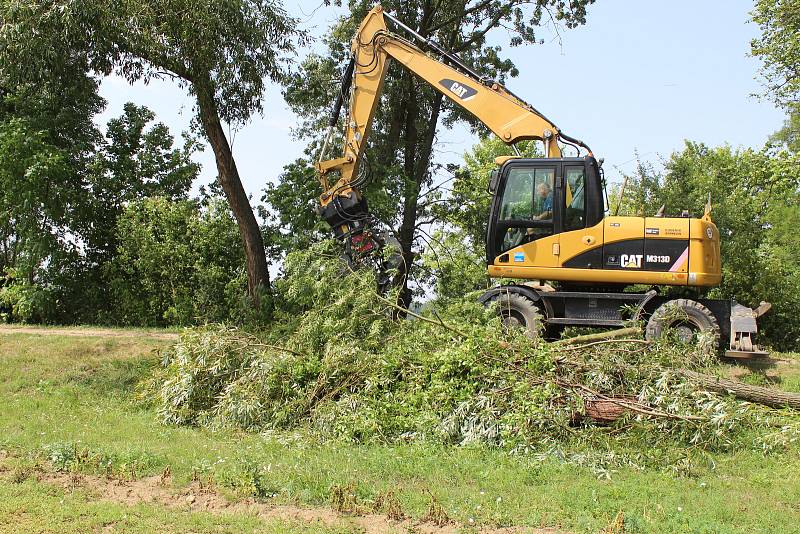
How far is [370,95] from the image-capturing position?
1398cm

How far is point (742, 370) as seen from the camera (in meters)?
11.3

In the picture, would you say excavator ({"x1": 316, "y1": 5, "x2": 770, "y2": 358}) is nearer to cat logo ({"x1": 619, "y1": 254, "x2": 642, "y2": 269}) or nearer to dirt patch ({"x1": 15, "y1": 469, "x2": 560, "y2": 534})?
cat logo ({"x1": 619, "y1": 254, "x2": 642, "y2": 269})

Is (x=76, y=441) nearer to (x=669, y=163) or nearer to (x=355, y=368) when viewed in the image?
(x=355, y=368)

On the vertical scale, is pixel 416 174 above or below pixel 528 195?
above

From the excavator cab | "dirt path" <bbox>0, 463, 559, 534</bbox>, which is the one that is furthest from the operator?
"dirt path" <bbox>0, 463, 559, 534</bbox>

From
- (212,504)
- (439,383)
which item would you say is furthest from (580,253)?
(212,504)

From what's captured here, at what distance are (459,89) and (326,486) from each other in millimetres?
8273

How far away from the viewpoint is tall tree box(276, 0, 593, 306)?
59.1 ft

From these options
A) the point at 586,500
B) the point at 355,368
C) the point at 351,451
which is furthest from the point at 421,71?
the point at 586,500

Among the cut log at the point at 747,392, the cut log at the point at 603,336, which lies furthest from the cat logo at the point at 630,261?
the cut log at the point at 747,392

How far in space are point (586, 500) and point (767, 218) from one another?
25157 millimetres

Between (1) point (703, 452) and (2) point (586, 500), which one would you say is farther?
(1) point (703, 452)

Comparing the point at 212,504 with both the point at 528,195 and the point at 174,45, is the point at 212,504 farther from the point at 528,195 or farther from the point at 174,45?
the point at 174,45

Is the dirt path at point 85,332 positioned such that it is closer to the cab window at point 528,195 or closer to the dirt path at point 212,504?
the cab window at point 528,195
